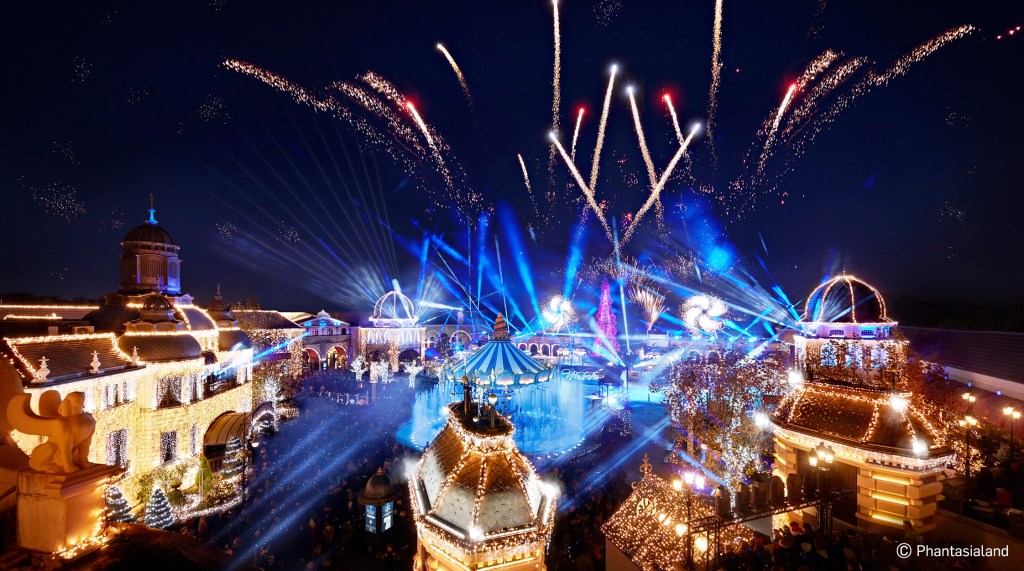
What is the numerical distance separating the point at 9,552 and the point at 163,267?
26.3 m

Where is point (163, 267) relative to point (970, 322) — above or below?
above

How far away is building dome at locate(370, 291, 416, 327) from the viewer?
47438mm

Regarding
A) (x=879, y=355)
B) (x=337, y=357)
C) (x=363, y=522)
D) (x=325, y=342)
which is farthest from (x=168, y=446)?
(x=337, y=357)

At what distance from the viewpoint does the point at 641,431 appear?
77.7 ft

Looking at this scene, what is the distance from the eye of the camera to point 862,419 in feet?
34.0

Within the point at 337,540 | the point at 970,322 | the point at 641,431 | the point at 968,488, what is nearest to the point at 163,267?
the point at 337,540

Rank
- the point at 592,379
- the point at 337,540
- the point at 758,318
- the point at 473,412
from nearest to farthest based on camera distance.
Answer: the point at 473,412
the point at 337,540
the point at 592,379
the point at 758,318

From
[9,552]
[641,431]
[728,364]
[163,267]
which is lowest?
[641,431]

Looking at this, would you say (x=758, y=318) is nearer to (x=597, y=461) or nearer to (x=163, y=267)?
(x=597, y=461)

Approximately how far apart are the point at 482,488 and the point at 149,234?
27.2m

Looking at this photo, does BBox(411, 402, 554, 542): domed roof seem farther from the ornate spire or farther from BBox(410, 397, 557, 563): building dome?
the ornate spire

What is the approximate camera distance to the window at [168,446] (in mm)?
17438

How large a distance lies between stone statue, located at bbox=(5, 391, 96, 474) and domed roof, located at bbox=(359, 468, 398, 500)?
10.5 m

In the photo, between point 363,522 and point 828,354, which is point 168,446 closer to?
point 363,522
